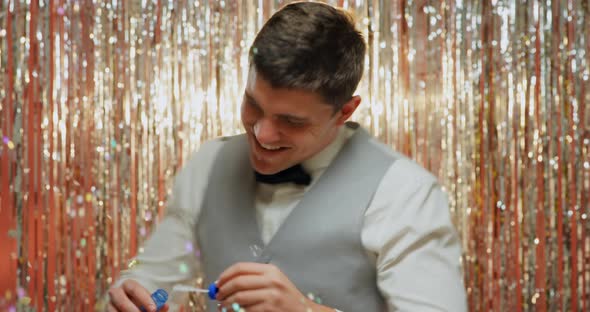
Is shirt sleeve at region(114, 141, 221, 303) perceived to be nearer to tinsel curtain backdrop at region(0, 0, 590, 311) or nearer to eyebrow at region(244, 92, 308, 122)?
eyebrow at region(244, 92, 308, 122)

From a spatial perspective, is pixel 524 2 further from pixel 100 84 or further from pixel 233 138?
pixel 100 84

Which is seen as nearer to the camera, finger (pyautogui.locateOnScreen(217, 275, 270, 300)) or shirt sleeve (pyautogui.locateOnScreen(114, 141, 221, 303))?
finger (pyautogui.locateOnScreen(217, 275, 270, 300))

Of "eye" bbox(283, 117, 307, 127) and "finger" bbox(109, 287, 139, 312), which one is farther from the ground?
"eye" bbox(283, 117, 307, 127)

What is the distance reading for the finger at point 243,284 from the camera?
2.79 feet

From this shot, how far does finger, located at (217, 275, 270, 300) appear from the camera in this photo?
85 centimetres

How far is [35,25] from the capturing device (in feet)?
4.99

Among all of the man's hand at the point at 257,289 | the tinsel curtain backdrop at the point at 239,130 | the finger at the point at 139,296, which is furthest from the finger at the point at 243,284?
the tinsel curtain backdrop at the point at 239,130

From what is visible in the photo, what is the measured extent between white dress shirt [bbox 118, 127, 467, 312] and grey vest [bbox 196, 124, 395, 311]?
0.02 meters

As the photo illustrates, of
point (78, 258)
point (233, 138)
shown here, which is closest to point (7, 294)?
point (78, 258)

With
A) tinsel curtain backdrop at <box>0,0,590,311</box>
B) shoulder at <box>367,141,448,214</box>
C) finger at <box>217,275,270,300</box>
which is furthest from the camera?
tinsel curtain backdrop at <box>0,0,590,311</box>

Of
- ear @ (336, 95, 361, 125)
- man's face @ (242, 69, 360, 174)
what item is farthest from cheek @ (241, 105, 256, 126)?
ear @ (336, 95, 361, 125)

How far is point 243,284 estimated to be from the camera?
0.85 metres

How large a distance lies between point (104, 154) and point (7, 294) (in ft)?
1.07

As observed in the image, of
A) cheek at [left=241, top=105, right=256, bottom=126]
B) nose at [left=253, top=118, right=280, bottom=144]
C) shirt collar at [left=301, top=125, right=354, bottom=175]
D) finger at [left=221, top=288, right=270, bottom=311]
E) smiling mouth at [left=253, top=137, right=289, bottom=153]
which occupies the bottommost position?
finger at [left=221, top=288, right=270, bottom=311]
